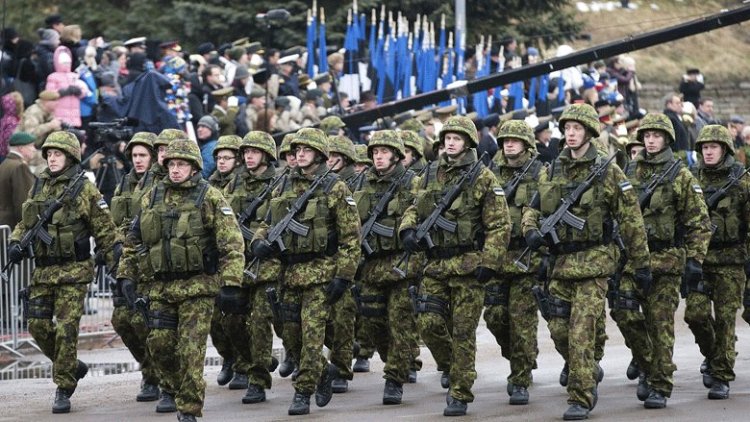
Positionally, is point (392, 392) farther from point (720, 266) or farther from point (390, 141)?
point (720, 266)

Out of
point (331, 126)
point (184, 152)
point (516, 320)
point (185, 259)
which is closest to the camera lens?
point (185, 259)

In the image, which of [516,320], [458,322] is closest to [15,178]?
[516,320]

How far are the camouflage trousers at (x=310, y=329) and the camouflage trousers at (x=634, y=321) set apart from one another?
7.44 feet

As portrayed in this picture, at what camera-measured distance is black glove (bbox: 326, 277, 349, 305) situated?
13.8 metres

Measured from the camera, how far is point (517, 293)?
48.7ft

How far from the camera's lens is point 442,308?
13.9m

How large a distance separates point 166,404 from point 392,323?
206 centimetres

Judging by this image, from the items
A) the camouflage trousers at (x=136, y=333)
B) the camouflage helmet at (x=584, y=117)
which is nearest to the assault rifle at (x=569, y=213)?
the camouflage helmet at (x=584, y=117)

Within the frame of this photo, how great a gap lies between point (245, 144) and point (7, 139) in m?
5.58

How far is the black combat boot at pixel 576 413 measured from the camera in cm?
1324

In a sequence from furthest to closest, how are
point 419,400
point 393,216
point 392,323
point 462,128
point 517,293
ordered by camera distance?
point 393,216, point 392,323, point 419,400, point 517,293, point 462,128

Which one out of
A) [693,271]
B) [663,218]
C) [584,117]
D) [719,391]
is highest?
[584,117]

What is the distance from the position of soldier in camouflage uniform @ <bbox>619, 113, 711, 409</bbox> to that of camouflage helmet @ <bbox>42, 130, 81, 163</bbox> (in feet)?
14.7

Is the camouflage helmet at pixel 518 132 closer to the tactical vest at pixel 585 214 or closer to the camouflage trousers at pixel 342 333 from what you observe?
the tactical vest at pixel 585 214
